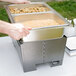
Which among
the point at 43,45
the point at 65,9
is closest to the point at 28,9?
the point at 43,45

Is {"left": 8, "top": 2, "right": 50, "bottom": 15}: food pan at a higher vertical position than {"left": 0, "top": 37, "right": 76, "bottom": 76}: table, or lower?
higher

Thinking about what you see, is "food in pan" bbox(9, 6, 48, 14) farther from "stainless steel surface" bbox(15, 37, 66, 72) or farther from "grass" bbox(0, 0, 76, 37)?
"grass" bbox(0, 0, 76, 37)

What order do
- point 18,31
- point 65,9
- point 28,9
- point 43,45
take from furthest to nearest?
point 65,9 < point 28,9 < point 43,45 < point 18,31

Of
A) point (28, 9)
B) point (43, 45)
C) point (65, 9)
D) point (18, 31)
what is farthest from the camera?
point (65, 9)

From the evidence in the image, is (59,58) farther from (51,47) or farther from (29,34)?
(29,34)

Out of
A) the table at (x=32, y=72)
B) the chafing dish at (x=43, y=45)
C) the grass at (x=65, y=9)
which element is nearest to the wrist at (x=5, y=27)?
the chafing dish at (x=43, y=45)

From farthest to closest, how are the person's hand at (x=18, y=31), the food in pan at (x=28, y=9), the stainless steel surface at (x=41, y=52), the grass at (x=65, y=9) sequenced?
the grass at (x=65, y=9) < the food in pan at (x=28, y=9) < the stainless steel surface at (x=41, y=52) < the person's hand at (x=18, y=31)

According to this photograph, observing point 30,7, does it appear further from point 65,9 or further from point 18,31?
point 65,9

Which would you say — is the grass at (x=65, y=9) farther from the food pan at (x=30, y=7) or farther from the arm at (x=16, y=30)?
the arm at (x=16, y=30)

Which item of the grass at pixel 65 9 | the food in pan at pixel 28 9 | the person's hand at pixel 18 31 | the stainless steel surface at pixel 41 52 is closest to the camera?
the person's hand at pixel 18 31

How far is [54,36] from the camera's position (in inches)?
33.6

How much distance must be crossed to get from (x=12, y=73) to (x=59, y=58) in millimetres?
346

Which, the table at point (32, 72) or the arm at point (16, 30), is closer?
the arm at point (16, 30)

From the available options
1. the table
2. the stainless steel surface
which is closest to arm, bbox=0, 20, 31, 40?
the stainless steel surface
